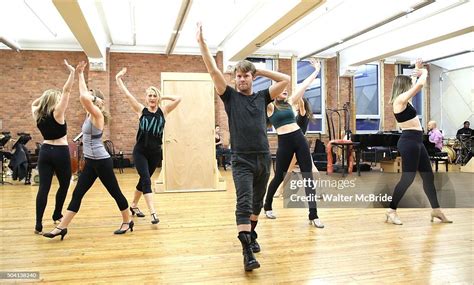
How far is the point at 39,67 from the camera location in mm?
10984

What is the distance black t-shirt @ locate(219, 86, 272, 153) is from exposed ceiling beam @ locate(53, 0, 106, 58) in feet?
14.6

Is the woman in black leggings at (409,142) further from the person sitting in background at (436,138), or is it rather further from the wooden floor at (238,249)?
the person sitting in background at (436,138)

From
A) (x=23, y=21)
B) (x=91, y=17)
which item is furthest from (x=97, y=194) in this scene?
(x=23, y=21)

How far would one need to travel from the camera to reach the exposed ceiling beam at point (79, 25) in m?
5.91

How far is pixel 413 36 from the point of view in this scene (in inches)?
357

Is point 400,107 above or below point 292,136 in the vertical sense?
above

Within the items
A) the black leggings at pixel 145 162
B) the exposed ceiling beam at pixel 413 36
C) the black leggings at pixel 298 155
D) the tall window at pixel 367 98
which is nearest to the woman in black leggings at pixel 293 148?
the black leggings at pixel 298 155

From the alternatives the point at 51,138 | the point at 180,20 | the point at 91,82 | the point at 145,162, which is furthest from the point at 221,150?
the point at 51,138

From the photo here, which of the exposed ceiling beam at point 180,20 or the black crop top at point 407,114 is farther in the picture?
the exposed ceiling beam at point 180,20

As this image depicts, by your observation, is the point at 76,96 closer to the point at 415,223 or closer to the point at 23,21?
the point at 23,21

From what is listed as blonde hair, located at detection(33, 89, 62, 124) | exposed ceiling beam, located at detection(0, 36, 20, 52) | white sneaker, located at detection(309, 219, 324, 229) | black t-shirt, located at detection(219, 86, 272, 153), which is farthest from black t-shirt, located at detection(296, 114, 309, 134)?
exposed ceiling beam, located at detection(0, 36, 20, 52)


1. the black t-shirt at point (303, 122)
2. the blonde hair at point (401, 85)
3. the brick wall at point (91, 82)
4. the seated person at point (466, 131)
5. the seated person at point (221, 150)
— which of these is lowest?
the seated person at point (221, 150)

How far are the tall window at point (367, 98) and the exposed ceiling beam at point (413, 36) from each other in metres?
1.40

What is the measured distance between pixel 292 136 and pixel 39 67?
9.78 metres
